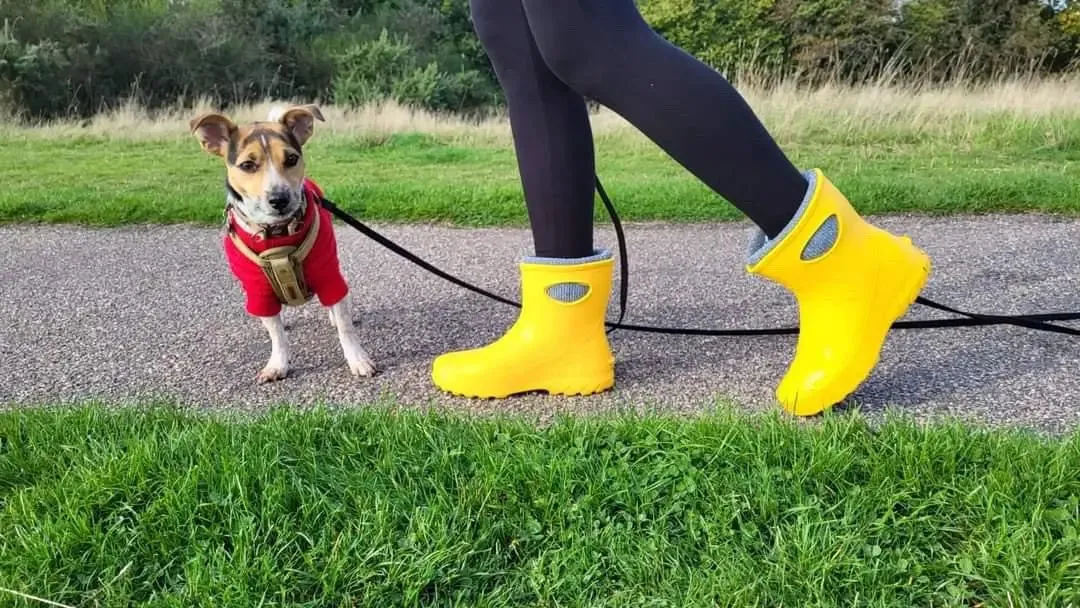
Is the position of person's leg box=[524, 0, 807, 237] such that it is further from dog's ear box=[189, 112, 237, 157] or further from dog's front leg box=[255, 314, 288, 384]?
dog's ear box=[189, 112, 237, 157]

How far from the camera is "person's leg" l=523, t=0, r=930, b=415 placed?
5.88 feet

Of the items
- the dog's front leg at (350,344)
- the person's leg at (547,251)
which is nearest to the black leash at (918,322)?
the person's leg at (547,251)

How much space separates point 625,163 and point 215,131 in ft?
15.3

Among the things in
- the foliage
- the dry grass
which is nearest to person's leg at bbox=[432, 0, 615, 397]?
the dry grass

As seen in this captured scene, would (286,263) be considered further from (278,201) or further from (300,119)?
(300,119)

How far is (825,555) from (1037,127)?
23.7ft

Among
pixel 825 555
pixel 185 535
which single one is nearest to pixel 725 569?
pixel 825 555

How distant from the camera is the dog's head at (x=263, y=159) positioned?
2.55 metres

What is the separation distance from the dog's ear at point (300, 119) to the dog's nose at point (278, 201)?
0.49m

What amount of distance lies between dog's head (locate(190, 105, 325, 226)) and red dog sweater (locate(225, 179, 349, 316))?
0.06m

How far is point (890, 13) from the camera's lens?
2036cm

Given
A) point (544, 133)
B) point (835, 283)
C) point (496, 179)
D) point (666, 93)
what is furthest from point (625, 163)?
point (666, 93)

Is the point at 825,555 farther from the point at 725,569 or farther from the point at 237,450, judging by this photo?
the point at 237,450

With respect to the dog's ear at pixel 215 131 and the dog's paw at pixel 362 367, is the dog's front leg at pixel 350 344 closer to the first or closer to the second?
the dog's paw at pixel 362 367
